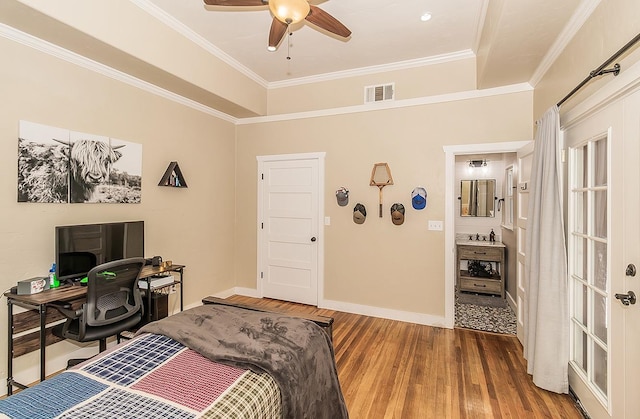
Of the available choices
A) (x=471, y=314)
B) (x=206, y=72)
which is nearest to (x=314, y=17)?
(x=206, y=72)

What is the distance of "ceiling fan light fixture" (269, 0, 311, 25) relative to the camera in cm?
182

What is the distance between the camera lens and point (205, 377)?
4.61 feet

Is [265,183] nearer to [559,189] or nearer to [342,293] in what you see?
[342,293]

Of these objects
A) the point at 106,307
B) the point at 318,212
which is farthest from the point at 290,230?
the point at 106,307

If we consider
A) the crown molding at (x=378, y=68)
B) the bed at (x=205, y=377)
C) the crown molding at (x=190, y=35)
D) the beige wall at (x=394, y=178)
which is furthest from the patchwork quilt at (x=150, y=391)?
the crown molding at (x=378, y=68)

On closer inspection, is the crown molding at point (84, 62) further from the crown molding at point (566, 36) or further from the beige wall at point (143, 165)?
the crown molding at point (566, 36)

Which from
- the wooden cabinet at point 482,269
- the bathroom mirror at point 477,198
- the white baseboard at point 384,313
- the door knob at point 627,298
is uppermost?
the bathroom mirror at point 477,198

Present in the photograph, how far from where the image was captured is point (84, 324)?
2.23m

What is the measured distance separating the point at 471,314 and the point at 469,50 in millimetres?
3297

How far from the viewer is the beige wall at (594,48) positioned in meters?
1.68

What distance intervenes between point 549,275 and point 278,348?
7.15ft

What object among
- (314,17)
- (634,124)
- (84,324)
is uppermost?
(314,17)

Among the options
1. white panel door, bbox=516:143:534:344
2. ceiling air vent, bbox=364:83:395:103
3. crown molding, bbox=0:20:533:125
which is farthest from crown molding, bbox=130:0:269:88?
white panel door, bbox=516:143:534:344

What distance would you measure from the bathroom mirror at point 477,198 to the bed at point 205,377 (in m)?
4.50
